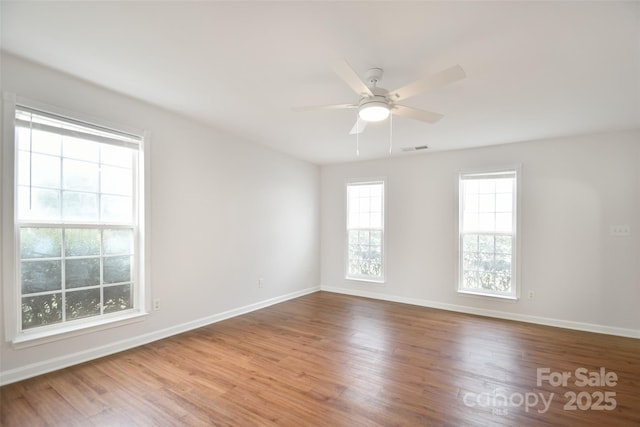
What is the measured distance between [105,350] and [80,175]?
5.59 ft

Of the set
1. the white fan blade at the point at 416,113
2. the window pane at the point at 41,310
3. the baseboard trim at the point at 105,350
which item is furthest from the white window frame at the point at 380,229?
the window pane at the point at 41,310

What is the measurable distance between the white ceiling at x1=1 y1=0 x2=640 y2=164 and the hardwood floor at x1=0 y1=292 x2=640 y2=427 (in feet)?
8.29

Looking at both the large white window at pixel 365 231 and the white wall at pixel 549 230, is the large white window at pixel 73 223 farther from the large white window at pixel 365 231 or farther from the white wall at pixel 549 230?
the white wall at pixel 549 230

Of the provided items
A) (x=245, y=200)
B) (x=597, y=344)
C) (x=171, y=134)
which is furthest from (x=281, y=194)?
(x=597, y=344)

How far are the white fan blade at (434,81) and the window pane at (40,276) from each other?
322 cm

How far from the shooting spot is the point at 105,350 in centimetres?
295

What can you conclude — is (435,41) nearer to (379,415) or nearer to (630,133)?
(379,415)

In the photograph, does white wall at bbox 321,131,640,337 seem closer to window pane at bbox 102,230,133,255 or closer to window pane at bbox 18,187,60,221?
window pane at bbox 102,230,133,255

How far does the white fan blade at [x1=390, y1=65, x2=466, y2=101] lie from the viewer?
183 centimetres

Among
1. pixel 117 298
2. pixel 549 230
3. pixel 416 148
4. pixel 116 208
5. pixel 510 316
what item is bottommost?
pixel 510 316

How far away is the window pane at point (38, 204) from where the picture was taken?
8.21 feet

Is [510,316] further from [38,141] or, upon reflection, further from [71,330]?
[38,141]

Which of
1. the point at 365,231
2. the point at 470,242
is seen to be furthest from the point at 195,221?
the point at 470,242

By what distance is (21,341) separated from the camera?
2.42 meters
